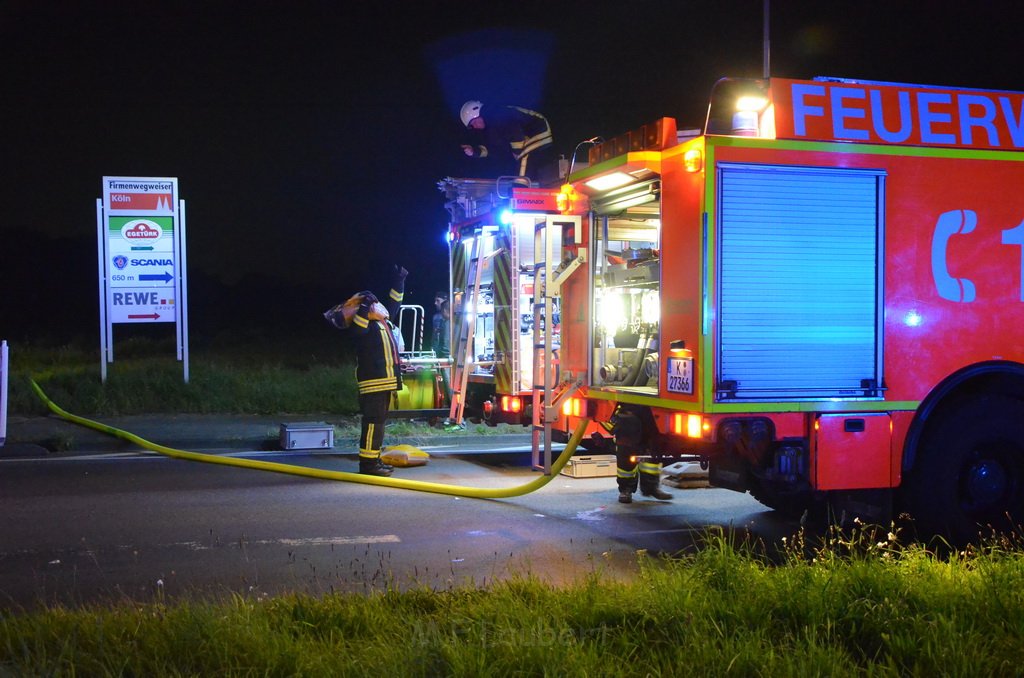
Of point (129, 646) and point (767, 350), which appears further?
point (767, 350)

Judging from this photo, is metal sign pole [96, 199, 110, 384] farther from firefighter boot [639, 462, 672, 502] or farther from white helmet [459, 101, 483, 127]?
firefighter boot [639, 462, 672, 502]

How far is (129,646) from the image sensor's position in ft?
13.5

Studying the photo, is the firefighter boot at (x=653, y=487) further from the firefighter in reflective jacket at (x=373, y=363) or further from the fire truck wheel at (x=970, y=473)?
the firefighter in reflective jacket at (x=373, y=363)

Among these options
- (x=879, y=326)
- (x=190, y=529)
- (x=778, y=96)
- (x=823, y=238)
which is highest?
(x=778, y=96)

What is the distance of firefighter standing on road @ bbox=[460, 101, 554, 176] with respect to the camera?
40.4ft

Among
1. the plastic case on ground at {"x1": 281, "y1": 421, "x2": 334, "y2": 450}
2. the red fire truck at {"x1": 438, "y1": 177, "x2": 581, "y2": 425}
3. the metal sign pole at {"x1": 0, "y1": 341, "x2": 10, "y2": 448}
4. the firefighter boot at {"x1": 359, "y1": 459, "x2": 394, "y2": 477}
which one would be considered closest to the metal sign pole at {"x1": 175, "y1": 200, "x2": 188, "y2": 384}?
the metal sign pole at {"x1": 0, "y1": 341, "x2": 10, "y2": 448}

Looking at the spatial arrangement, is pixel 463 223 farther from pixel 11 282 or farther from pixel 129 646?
pixel 11 282

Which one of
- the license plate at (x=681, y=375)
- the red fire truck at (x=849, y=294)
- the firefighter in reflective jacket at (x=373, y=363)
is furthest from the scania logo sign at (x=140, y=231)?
the license plate at (x=681, y=375)

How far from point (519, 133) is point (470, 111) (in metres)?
0.78

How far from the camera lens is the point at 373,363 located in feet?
33.6

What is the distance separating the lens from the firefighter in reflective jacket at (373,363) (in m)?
10.1

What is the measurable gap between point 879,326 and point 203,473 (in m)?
6.67

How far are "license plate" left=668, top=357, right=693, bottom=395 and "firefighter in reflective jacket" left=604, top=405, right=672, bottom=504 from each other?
68 centimetres

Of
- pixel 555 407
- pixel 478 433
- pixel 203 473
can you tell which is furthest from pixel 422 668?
pixel 478 433
